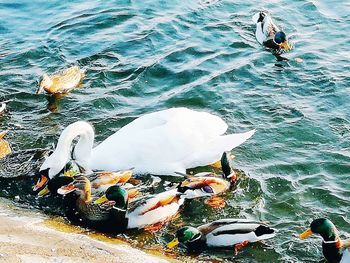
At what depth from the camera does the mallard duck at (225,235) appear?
7.80 metres

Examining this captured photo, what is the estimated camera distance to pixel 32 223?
7.82 meters

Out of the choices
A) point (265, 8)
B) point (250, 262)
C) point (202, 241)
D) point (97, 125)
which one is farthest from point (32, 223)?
point (265, 8)

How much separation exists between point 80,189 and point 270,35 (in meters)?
5.58

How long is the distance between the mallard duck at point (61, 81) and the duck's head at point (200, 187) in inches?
137

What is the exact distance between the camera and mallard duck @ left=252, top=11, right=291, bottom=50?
1287 centimetres

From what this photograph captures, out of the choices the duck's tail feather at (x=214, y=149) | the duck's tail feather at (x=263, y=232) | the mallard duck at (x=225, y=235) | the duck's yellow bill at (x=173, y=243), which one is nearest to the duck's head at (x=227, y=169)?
the duck's tail feather at (x=214, y=149)

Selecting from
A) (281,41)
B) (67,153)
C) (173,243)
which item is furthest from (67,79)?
(173,243)

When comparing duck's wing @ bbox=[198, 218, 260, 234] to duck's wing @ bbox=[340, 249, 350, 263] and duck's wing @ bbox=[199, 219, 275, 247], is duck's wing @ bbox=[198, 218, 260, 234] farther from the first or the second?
duck's wing @ bbox=[340, 249, 350, 263]

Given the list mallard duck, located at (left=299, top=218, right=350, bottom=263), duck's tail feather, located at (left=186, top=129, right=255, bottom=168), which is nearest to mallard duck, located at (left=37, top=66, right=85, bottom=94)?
duck's tail feather, located at (left=186, top=129, right=255, bottom=168)

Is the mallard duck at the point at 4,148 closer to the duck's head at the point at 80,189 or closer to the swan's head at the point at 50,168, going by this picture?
the swan's head at the point at 50,168

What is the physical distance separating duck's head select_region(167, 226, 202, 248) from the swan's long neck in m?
1.90

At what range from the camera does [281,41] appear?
1299cm

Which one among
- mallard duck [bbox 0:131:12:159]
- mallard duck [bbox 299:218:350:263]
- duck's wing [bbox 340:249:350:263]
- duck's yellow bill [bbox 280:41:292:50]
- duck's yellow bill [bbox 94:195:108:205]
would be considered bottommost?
duck's wing [bbox 340:249:350:263]

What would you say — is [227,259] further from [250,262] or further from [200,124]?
[200,124]
